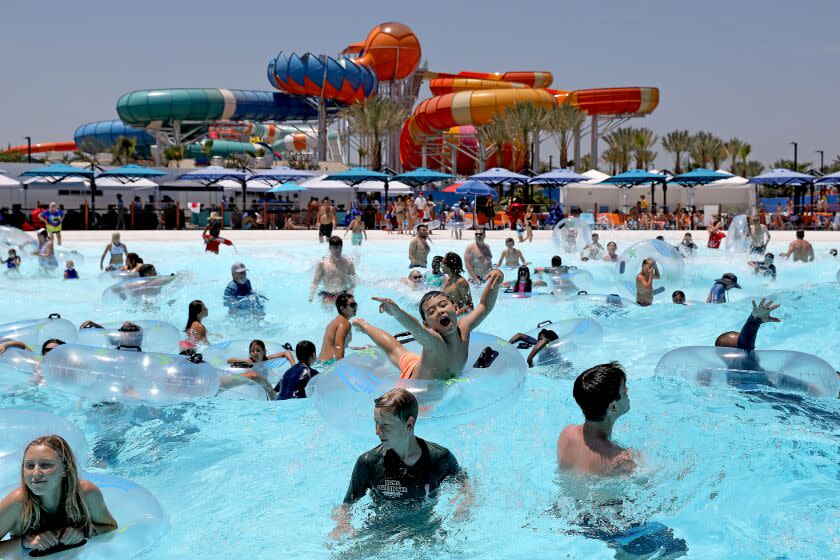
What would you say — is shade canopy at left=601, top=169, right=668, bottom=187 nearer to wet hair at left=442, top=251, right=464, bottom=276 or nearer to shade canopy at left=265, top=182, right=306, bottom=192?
shade canopy at left=265, top=182, right=306, bottom=192

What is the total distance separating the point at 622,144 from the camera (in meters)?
51.1

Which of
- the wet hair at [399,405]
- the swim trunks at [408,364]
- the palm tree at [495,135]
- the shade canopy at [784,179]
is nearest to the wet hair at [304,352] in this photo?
the swim trunks at [408,364]

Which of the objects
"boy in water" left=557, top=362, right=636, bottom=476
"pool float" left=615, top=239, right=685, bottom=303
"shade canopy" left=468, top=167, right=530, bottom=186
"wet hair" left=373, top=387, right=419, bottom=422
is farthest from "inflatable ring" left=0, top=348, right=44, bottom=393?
"shade canopy" left=468, top=167, right=530, bottom=186

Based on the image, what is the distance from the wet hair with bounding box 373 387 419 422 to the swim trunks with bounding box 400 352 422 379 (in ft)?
4.99

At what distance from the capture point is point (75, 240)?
2056 centimetres

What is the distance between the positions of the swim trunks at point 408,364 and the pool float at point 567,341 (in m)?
1.78

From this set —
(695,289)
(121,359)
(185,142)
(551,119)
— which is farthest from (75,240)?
(185,142)

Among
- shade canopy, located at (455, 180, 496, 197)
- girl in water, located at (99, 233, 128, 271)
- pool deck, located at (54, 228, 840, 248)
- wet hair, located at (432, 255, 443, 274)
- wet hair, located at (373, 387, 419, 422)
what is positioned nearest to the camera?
wet hair, located at (373, 387, 419, 422)

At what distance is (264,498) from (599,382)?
1969mm

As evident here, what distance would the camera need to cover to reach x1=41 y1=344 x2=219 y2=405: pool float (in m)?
5.39

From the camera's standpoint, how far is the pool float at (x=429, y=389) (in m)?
4.59

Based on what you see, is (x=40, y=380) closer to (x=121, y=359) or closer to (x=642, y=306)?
(x=121, y=359)

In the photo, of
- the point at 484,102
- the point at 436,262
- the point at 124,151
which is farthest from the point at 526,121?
the point at 436,262

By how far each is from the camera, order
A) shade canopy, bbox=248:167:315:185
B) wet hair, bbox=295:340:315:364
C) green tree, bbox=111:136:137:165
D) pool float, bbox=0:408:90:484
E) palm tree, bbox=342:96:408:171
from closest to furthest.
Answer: pool float, bbox=0:408:90:484 → wet hair, bbox=295:340:315:364 → shade canopy, bbox=248:167:315:185 → palm tree, bbox=342:96:408:171 → green tree, bbox=111:136:137:165
